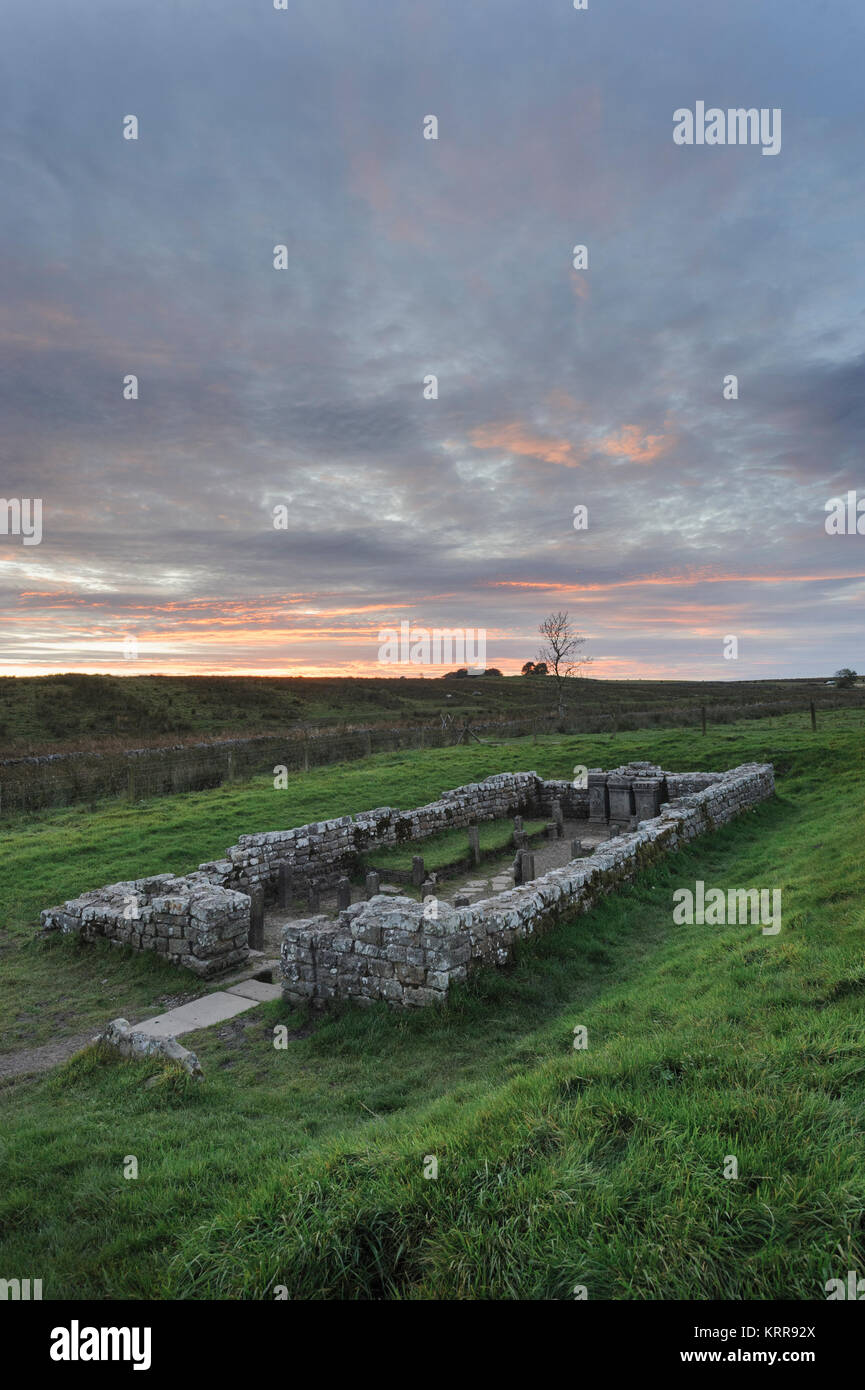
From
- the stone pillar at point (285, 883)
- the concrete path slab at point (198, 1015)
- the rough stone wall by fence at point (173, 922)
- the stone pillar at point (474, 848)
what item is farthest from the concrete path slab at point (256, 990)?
the stone pillar at point (474, 848)

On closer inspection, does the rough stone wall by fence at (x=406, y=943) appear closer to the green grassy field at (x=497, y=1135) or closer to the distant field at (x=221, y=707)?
the green grassy field at (x=497, y=1135)

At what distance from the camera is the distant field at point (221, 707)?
42.2 metres

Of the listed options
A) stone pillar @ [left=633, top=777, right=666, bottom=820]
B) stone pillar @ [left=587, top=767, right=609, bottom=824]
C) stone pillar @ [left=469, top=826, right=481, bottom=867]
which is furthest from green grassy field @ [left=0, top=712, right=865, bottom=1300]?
stone pillar @ [left=587, top=767, right=609, bottom=824]

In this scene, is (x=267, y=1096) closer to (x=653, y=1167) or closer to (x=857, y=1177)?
(x=653, y=1167)

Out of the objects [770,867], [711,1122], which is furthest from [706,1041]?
[770,867]

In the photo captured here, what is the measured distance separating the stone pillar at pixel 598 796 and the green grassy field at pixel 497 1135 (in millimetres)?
9912

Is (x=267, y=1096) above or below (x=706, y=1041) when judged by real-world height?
below

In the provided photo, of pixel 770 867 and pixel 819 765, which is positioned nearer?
pixel 770 867

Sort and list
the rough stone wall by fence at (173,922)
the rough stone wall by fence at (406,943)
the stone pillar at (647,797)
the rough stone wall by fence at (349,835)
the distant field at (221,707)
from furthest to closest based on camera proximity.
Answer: the distant field at (221,707) < the stone pillar at (647,797) < the rough stone wall by fence at (349,835) < the rough stone wall by fence at (173,922) < the rough stone wall by fence at (406,943)

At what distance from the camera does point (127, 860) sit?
14438 mm

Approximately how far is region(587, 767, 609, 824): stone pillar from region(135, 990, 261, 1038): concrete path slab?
13483mm

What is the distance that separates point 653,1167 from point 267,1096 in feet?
13.4

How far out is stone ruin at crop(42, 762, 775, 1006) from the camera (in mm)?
8188

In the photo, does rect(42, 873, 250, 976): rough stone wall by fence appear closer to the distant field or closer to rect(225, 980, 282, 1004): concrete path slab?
rect(225, 980, 282, 1004): concrete path slab
